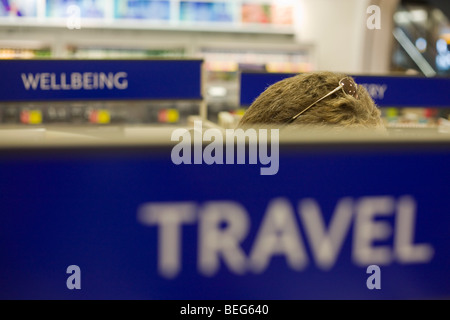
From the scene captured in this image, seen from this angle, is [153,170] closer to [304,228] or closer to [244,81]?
[304,228]

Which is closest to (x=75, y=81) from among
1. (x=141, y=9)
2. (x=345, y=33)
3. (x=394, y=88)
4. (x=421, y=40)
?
(x=394, y=88)

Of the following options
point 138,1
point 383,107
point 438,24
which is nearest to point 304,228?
point 383,107

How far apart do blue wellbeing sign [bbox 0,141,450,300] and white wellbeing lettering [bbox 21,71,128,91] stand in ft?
8.14

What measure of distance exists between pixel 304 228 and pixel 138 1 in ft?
21.3

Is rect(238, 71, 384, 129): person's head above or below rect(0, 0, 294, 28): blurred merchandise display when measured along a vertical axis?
below

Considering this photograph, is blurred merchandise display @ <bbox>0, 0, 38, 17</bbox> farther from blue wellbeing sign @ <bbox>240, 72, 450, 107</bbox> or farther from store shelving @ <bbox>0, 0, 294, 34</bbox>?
blue wellbeing sign @ <bbox>240, 72, 450, 107</bbox>

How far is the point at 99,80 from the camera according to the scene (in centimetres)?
284

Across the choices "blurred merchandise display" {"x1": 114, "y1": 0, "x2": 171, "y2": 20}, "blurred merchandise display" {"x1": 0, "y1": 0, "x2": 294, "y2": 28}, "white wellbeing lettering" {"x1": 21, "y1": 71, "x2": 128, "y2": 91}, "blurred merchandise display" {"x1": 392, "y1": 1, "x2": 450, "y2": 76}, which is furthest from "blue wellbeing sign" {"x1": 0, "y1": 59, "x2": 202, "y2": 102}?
"blurred merchandise display" {"x1": 392, "y1": 1, "x2": 450, "y2": 76}

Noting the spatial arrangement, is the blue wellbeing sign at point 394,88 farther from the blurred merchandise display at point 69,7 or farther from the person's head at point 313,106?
the blurred merchandise display at point 69,7

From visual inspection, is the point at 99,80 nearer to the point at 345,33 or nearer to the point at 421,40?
the point at 345,33

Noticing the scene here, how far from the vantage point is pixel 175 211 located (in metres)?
0.49

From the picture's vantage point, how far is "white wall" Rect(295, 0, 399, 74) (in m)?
6.98

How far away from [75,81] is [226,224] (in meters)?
2.54

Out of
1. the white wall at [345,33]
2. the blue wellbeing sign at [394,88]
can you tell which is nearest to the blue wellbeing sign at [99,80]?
the blue wellbeing sign at [394,88]
